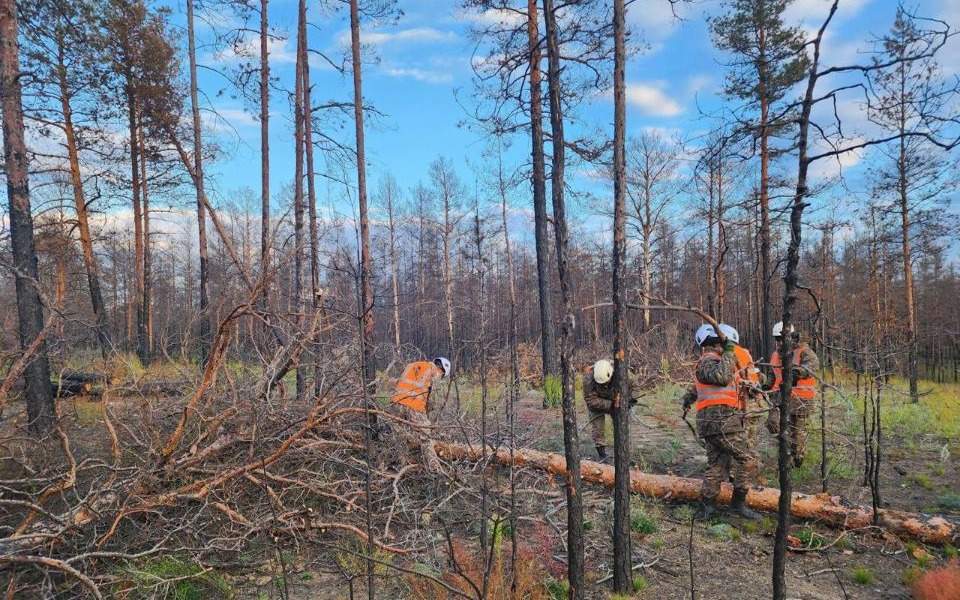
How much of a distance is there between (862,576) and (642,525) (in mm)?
1709

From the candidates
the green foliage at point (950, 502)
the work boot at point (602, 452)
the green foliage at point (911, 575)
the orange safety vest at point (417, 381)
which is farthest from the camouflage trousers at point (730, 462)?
the orange safety vest at point (417, 381)

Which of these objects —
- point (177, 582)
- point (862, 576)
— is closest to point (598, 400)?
point (862, 576)

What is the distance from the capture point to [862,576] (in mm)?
4160

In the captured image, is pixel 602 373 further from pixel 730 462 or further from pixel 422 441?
pixel 422 441

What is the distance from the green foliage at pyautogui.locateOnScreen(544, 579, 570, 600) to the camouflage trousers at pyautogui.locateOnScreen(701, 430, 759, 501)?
233 centimetres

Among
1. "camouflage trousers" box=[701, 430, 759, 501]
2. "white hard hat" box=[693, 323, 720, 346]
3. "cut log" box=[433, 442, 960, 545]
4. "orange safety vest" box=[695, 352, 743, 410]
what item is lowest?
"cut log" box=[433, 442, 960, 545]

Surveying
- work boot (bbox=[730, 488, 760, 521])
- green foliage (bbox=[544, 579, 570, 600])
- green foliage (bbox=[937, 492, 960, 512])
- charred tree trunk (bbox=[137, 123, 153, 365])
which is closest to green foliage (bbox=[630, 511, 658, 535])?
work boot (bbox=[730, 488, 760, 521])

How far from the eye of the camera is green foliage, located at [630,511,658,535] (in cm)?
502

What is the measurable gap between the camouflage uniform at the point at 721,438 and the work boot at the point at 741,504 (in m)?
0.08

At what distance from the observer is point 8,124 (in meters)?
6.71

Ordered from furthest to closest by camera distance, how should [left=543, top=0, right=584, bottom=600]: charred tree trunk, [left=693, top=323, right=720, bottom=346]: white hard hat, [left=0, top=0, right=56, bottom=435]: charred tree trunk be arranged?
[left=0, top=0, right=56, bottom=435]: charred tree trunk
[left=693, top=323, right=720, bottom=346]: white hard hat
[left=543, top=0, right=584, bottom=600]: charred tree trunk

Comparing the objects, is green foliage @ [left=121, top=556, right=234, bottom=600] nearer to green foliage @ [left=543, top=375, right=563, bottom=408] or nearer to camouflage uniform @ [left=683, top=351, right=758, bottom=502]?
camouflage uniform @ [left=683, top=351, right=758, bottom=502]

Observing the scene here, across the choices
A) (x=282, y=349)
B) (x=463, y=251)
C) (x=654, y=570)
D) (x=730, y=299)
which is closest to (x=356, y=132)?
(x=282, y=349)

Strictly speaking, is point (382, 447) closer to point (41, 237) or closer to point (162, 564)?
point (162, 564)
